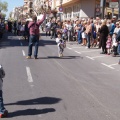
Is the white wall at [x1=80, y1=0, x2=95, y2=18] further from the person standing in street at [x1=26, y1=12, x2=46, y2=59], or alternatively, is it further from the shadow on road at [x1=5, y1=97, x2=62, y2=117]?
the shadow on road at [x1=5, y1=97, x2=62, y2=117]

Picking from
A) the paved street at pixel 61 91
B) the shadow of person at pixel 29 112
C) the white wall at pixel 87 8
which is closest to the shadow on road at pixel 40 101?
the paved street at pixel 61 91

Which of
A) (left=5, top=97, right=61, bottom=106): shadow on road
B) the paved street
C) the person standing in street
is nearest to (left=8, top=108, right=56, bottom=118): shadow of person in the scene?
the paved street

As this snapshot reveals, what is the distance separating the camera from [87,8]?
4356cm

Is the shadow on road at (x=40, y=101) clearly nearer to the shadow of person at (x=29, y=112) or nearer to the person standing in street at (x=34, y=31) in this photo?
the shadow of person at (x=29, y=112)

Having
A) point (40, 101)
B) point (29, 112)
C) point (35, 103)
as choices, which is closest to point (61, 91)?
point (40, 101)

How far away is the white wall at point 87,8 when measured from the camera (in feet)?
142

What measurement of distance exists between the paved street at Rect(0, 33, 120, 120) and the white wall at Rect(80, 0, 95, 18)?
95.3 feet

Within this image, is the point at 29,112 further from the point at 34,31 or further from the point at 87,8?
the point at 87,8

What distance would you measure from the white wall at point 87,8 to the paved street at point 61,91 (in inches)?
1144

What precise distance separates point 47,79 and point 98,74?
231 cm

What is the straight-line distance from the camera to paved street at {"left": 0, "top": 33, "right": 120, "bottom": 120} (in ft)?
23.5

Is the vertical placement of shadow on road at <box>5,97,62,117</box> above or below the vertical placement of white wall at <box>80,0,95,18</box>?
below

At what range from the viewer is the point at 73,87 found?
9836 mm

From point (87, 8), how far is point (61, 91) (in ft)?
116
